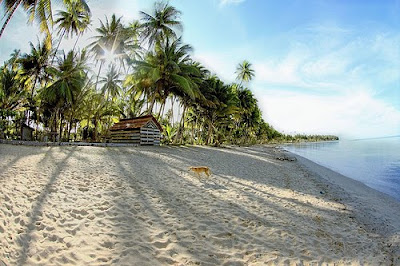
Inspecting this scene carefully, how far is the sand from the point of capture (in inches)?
130

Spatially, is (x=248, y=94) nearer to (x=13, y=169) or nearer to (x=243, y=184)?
(x=243, y=184)

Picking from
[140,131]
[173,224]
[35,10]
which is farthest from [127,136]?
[173,224]

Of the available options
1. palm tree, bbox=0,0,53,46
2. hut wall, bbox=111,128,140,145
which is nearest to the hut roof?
hut wall, bbox=111,128,140,145

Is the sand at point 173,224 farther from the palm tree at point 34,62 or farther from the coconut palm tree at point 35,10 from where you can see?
the palm tree at point 34,62

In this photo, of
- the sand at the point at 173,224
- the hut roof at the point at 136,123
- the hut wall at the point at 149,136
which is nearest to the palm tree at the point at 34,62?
the hut roof at the point at 136,123

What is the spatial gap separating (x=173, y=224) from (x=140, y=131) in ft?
48.4

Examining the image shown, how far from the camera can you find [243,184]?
7.95m

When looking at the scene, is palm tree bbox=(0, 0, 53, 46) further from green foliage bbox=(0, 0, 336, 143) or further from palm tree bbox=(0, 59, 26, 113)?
palm tree bbox=(0, 59, 26, 113)

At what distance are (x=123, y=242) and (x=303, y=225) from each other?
3767 mm

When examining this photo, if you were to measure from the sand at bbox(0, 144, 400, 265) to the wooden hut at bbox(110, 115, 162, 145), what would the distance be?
35.9 feet

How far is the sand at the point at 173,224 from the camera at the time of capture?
3307mm

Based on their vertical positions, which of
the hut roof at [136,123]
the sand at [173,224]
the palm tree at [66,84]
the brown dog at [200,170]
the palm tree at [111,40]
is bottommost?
the sand at [173,224]

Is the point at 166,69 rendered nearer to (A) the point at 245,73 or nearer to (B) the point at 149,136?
(B) the point at 149,136

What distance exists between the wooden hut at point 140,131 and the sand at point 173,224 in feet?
35.9
